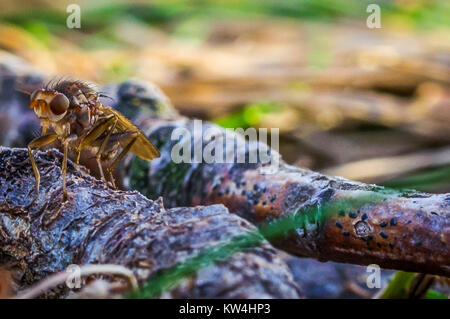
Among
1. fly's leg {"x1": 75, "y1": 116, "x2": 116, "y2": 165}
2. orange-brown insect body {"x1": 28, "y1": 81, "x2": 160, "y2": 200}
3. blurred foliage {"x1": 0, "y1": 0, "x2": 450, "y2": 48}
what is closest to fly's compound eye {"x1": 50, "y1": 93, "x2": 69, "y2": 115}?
orange-brown insect body {"x1": 28, "y1": 81, "x2": 160, "y2": 200}

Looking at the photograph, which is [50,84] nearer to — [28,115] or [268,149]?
[268,149]

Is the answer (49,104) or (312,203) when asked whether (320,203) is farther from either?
(49,104)

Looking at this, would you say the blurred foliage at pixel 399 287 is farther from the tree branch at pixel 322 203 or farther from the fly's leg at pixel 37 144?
the fly's leg at pixel 37 144

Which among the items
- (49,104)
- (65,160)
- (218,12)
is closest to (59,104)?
(49,104)

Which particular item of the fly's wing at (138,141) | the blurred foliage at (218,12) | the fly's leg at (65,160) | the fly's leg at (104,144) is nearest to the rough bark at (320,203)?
the fly's wing at (138,141)

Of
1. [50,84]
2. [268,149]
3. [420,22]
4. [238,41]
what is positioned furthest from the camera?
[420,22]

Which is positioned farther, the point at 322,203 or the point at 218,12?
the point at 218,12

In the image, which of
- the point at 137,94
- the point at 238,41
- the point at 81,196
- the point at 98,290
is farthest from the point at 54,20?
the point at 98,290
